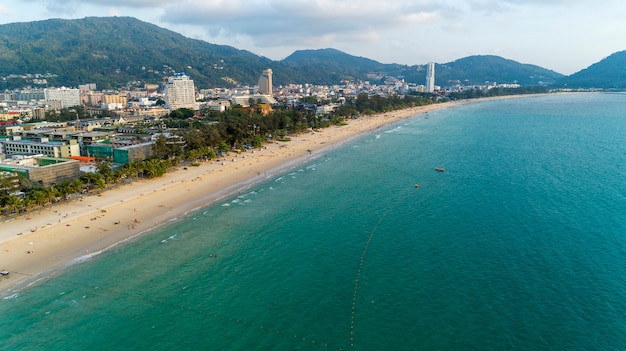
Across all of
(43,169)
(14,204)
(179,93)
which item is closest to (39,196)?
(14,204)

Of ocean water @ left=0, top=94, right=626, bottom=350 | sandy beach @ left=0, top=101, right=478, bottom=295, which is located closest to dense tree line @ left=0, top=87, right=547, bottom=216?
sandy beach @ left=0, top=101, right=478, bottom=295

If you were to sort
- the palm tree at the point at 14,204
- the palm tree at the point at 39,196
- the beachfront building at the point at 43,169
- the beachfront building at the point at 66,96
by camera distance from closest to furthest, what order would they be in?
the palm tree at the point at 14,204, the palm tree at the point at 39,196, the beachfront building at the point at 43,169, the beachfront building at the point at 66,96

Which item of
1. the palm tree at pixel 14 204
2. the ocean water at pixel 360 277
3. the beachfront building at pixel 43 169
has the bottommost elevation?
the ocean water at pixel 360 277

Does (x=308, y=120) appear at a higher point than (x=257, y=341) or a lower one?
higher

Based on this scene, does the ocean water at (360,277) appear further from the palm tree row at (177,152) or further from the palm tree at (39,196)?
the palm tree row at (177,152)

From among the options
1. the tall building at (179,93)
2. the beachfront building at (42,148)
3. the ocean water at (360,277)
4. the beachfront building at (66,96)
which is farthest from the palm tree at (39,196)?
the beachfront building at (66,96)

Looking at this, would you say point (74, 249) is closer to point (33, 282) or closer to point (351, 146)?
point (33, 282)

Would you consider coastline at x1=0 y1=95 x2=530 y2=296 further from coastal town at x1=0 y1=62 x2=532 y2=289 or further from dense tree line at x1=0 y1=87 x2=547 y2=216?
dense tree line at x1=0 y1=87 x2=547 y2=216

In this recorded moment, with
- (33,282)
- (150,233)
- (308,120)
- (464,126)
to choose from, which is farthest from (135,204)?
(464,126)
